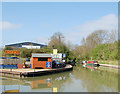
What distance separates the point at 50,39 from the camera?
48.0 m

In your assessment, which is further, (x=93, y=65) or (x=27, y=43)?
(x=27, y=43)

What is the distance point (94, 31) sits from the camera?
5078cm

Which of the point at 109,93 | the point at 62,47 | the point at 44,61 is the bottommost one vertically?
the point at 109,93

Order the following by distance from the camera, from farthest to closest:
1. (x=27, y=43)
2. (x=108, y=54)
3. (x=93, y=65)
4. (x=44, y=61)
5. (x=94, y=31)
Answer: (x=27, y=43)
(x=94, y=31)
(x=108, y=54)
(x=93, y=65)
(x=44, y=61)

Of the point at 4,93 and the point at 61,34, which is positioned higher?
the point at 61,34

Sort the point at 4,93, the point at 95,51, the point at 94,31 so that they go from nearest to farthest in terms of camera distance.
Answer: the point at 4,93
the point at 95,51
the point at 94,31

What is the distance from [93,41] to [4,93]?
42423 millimetres

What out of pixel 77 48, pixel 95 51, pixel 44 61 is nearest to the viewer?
pixel 44 61

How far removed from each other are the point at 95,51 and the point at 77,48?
9.93 meters

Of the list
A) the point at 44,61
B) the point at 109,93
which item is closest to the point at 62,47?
the point at 44,61

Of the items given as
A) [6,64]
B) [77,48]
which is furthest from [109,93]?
[77,48]

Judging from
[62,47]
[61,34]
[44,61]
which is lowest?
[44,61]

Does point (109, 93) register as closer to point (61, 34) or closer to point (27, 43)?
point (61, 34)

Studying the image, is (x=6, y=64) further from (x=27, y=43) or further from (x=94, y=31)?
(x=27, y=43)
